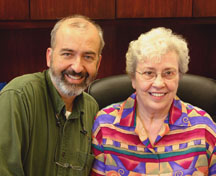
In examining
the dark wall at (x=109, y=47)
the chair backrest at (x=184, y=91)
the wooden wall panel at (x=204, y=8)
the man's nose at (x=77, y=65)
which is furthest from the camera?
the dark wall at (x=109, y=47)

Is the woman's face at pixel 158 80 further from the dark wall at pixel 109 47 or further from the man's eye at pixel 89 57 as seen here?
the dark wall at pixel 109 47

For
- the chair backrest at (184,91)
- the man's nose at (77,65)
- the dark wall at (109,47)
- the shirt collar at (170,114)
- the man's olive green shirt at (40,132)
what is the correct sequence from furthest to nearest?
the dark wall at (109,47) → the chair backrest at (184,91) → the shirt collar at (170,114) → the man's nose at (77,65) → the man's olive green shirt at (40,132)

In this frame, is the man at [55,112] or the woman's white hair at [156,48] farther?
the woman's white hair at [156,48]

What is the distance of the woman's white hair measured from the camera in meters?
1.62

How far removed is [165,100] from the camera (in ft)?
5.50

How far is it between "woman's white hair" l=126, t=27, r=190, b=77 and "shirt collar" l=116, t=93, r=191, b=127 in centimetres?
19

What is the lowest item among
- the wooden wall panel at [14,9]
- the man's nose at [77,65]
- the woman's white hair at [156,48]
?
the man's nose at [77,65]

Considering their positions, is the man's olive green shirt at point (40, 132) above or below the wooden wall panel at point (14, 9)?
below

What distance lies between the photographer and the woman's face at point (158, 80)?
1622mm

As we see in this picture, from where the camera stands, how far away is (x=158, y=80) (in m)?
1.62

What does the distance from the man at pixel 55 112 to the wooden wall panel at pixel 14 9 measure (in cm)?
81

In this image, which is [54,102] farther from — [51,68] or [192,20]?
[192,20]

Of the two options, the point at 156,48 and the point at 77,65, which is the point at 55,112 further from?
the point at 156,48

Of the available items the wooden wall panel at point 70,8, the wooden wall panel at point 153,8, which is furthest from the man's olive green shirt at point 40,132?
the wooden wall panel at point 153,8
